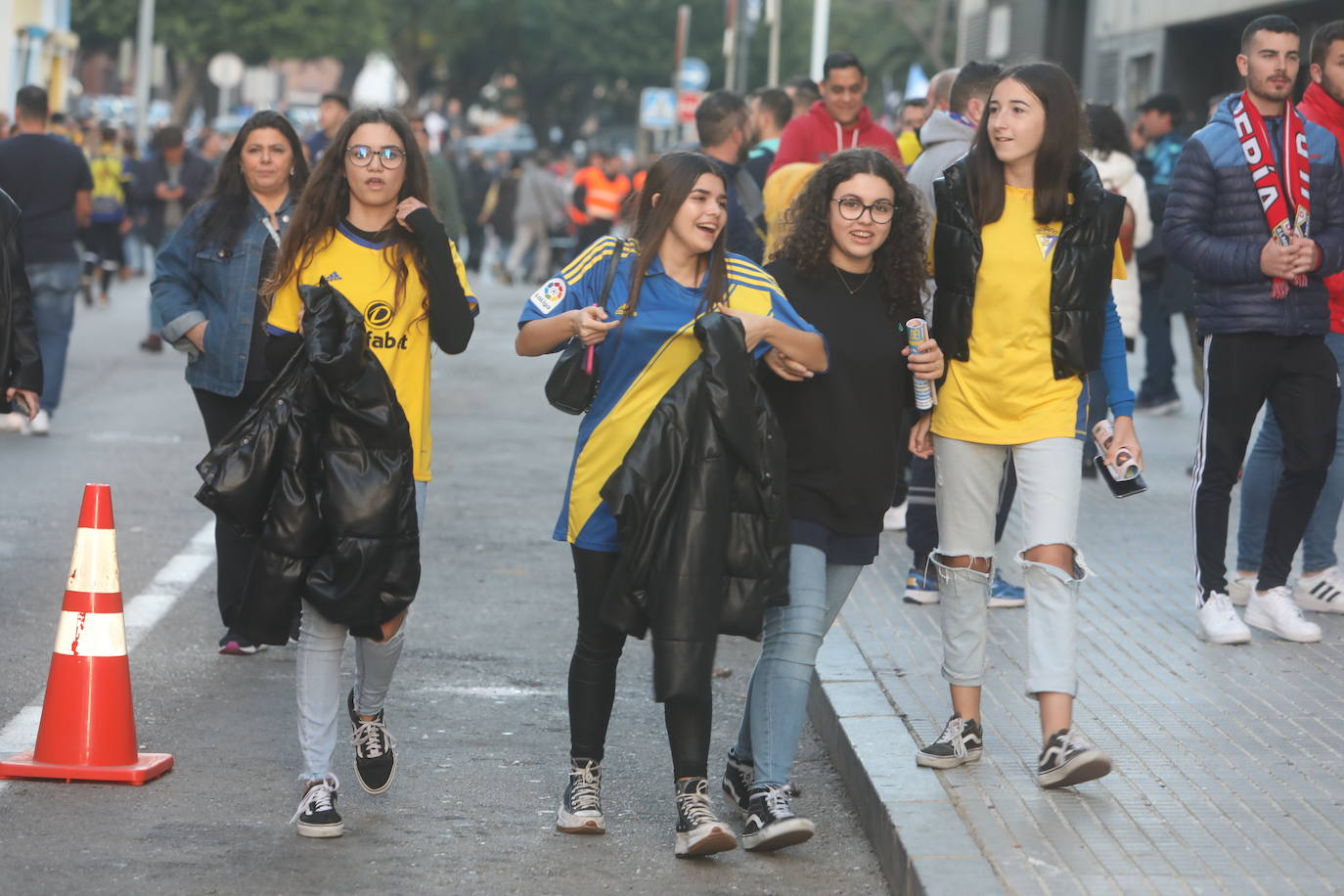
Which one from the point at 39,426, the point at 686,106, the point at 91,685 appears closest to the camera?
the point at 91,685

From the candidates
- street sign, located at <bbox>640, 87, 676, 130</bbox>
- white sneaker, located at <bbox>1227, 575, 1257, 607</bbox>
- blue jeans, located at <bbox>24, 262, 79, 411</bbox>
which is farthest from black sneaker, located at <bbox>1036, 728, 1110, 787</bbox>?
street sign, located at <bbox>640, 87, 676, 130</bbox>

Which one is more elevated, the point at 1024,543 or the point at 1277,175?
the point at 1277,175

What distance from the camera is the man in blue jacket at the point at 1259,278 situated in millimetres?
7570

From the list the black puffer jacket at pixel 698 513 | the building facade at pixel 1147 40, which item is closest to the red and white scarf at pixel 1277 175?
the black puffer jacket at pixel 698 513

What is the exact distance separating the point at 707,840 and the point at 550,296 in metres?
1.38

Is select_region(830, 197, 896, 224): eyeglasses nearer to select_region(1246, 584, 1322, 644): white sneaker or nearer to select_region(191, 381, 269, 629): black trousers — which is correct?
select_region(191, 381, 269, 629): black trousers

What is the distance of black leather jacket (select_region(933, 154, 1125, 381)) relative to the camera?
574cm

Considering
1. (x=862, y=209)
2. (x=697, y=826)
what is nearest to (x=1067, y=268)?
(x=862, y=209)

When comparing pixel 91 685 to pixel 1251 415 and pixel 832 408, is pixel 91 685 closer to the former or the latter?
pixel 832 408

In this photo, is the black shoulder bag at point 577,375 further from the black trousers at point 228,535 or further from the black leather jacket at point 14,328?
the black leather jacket at point 14,328

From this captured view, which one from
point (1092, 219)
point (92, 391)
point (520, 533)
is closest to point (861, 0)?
point (92, 391)

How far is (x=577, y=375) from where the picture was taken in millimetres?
5359

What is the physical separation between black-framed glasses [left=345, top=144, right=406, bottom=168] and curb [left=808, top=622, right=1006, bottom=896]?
2024 millimetres

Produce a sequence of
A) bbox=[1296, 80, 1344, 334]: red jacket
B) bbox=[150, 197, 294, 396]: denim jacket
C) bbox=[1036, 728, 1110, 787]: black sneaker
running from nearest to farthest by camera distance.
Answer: bbox=[1036, 728, 1110, 787]: black sneaker → bbox=[150, 197, 294, 396]: denim jacket → bbox=[1296, 80, 1344, 334]: red jacket
